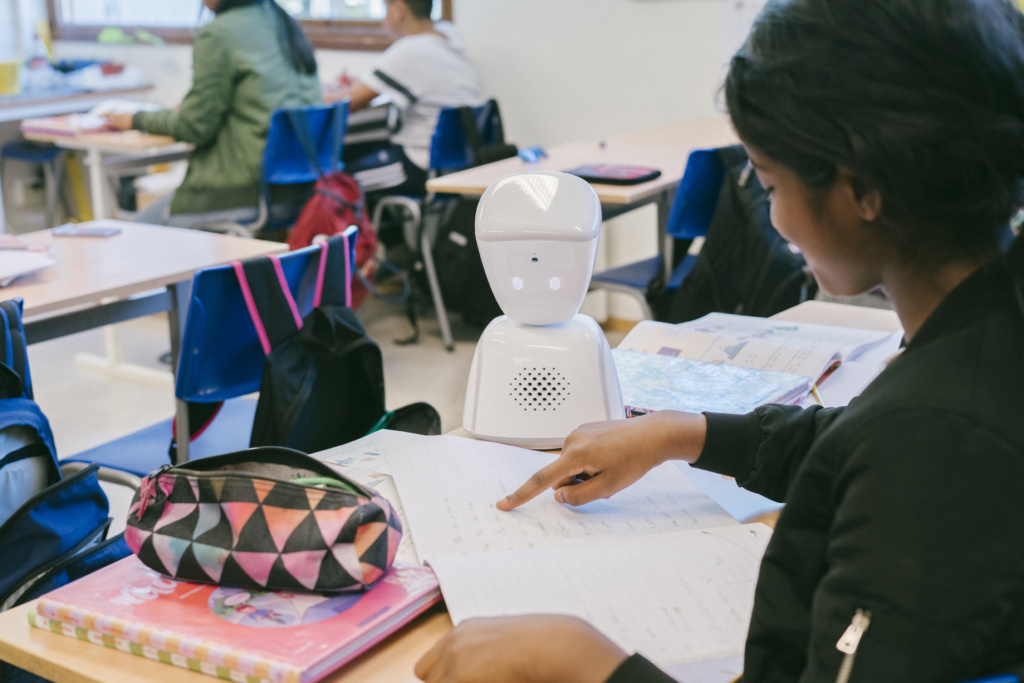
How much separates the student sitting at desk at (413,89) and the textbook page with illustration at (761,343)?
8.59ft

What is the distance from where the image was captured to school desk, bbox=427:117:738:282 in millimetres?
2639

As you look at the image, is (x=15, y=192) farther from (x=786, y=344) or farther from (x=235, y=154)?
(x=786, y=344)

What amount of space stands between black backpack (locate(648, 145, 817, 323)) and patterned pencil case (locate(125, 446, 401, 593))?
5.63 ft

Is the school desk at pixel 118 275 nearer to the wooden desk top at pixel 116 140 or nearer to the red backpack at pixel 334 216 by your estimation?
the red backpack at pixel 334 216

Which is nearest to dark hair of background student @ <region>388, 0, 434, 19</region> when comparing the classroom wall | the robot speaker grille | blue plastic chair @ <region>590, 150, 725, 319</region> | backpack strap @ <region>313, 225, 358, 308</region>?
the classroom wall

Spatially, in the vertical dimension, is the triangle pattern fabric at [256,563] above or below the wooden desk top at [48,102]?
above

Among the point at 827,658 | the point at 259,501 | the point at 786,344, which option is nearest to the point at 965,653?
the point at 827,658

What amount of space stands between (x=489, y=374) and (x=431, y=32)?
312cm

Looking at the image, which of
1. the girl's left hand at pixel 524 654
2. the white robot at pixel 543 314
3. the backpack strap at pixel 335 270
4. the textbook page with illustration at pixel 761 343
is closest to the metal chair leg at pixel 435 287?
the backpack strap at pixel 335 270

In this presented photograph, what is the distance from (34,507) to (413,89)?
296 centimetres

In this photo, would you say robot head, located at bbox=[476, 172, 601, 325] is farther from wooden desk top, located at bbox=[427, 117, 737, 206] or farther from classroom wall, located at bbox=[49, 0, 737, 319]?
classroom wall, located at bbox=[49, 0, 737, 319]

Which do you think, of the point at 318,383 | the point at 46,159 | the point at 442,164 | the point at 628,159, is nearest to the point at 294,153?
the point at 442,164

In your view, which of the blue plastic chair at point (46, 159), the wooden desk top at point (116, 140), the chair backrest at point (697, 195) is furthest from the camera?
the blue plastic chair at point (46, 159)

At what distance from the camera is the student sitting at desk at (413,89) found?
12.6ft
